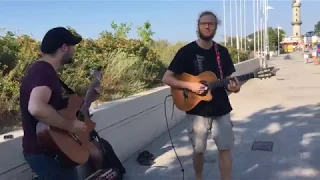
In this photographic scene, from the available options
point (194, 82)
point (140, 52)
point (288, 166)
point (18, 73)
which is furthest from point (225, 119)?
point (140, 52)

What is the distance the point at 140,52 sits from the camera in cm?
998

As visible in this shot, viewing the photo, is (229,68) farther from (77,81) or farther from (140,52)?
(140,52)

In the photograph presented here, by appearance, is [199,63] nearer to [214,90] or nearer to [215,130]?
[214,90]

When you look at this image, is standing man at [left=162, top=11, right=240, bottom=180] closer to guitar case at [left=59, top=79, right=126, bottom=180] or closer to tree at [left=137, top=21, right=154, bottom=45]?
guitar case at [left=59, top=79, right=126, bottom=180]

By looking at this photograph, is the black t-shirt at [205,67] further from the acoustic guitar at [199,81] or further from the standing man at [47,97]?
the standing man at [47,97]

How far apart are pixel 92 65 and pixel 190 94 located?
3.26 metres

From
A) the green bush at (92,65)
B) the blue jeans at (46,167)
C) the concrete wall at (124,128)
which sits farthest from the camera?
the green bush at (92,65)

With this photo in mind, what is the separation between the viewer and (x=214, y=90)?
4.55 metres

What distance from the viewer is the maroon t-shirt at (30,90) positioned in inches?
111

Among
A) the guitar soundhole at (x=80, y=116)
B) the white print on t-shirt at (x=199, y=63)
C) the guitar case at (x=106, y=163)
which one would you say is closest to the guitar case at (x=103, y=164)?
the guitar case at (x=106, y=163)

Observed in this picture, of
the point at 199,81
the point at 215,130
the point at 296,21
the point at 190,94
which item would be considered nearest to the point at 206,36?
the point at 199,81

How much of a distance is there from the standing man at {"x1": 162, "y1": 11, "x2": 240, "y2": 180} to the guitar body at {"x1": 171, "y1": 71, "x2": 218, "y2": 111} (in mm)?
46

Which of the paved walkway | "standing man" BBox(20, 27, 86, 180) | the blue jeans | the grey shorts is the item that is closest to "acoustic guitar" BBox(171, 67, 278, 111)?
the grey shorts

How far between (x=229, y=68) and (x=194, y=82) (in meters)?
0.39
